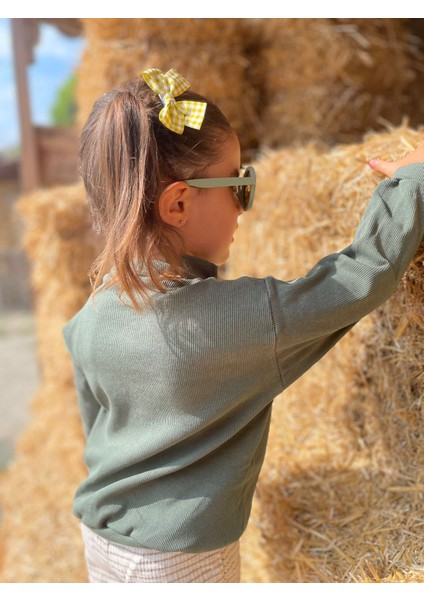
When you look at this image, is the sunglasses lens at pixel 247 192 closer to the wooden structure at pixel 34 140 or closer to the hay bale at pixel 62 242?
the hay bale at pixel 62 242

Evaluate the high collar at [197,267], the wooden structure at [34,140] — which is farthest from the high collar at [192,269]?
the wooden structure at [34,140]

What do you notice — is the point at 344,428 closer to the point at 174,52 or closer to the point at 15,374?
the point at 174,52

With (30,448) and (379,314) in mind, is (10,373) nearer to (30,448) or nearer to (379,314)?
(30,448)

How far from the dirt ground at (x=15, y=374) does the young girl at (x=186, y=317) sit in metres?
2.81

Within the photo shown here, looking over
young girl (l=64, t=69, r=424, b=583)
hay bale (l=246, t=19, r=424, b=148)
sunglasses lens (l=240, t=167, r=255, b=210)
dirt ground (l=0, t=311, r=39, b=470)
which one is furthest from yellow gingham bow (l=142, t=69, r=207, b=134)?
dirt ground (l=0, t=311, r=39, b=470)

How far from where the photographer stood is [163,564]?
1.01 meters

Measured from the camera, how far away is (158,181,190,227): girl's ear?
0.90m

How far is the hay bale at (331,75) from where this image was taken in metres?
2.21

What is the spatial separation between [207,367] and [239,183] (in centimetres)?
28

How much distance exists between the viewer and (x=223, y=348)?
0.88 metres

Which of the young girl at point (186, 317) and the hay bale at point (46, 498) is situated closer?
the young girl at point (186, 317)

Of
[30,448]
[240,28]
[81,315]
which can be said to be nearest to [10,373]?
[30,448]
